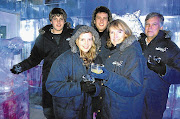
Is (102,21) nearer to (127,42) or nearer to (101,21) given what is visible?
(101,21)

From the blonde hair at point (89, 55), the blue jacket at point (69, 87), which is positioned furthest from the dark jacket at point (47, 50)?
the blue jacket at point (69, 87)

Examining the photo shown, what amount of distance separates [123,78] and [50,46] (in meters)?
1.84

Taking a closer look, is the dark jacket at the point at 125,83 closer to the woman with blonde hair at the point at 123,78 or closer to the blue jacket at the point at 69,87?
the woman with blonde hair at the point at 123,78

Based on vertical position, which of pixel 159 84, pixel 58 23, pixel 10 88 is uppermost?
pixel 58 23

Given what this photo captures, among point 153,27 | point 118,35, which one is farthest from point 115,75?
point 153,27

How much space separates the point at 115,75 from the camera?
58.5 inches

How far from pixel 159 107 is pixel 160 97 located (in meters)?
0.18

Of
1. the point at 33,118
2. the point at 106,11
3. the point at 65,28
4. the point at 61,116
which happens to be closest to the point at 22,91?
the point at 61,116

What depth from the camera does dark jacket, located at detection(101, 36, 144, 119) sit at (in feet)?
→ 4.83

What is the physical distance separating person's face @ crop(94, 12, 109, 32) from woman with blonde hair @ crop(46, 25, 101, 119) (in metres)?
0.81

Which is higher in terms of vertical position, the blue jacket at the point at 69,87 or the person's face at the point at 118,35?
the person's face at the point at 118,35

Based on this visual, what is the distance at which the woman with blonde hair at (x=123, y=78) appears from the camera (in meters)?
1.47

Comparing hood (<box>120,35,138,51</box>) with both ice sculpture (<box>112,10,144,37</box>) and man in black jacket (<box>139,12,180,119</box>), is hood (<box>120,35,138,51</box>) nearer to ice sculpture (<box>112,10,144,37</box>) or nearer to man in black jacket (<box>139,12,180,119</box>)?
man in black jacket (<box>139,12,180,119</box>)

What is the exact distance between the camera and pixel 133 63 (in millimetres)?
1504
